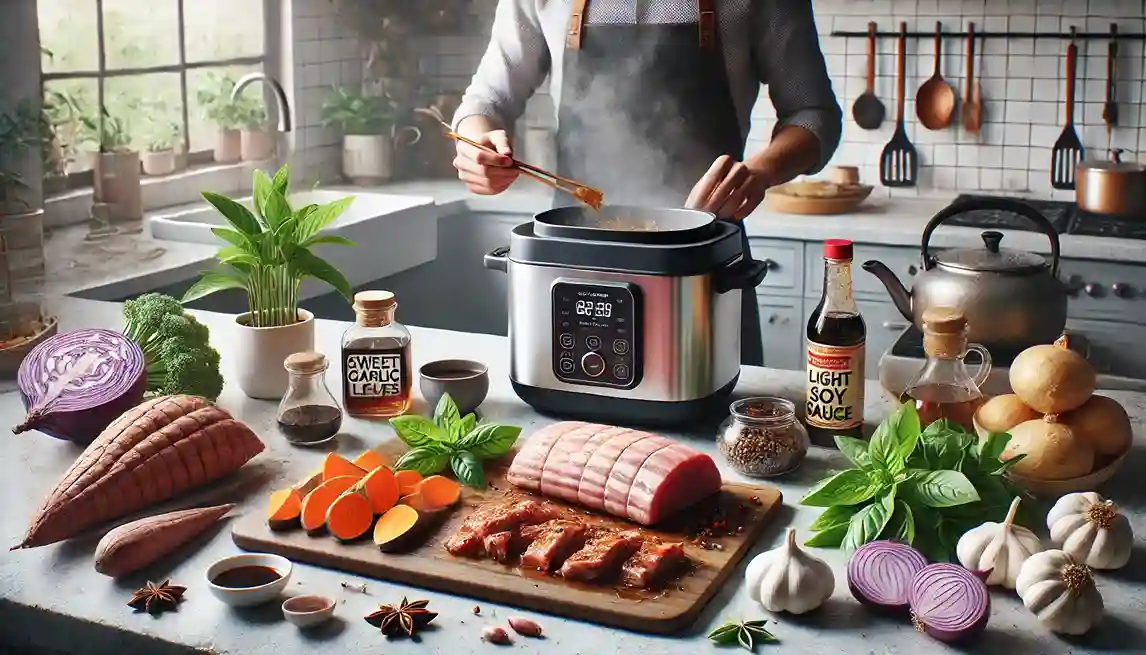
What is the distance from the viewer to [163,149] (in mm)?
3635

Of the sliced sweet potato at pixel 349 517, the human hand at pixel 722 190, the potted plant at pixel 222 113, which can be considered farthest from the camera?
the potted plant at pixel 222 113

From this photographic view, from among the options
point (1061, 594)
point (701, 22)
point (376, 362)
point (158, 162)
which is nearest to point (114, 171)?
point (158, 162)

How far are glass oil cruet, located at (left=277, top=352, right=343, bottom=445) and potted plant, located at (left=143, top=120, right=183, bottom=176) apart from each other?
2180mm

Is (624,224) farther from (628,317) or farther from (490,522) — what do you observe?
(490,522)

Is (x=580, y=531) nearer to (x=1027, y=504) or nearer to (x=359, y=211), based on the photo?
(x=1027, y=504)

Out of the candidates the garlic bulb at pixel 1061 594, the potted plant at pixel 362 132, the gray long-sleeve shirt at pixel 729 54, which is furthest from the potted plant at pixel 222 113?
the garlic bulb at pixel 1061 594

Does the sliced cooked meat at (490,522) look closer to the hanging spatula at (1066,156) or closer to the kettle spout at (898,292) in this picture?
the kettle spout at (898,292)

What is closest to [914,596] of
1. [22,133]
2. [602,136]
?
[602,136]

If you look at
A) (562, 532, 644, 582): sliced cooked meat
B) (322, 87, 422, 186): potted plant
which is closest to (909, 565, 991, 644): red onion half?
(562, 532, 644, 582): sliced cooked meat

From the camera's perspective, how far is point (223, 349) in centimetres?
208

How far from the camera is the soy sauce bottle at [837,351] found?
1568 mm

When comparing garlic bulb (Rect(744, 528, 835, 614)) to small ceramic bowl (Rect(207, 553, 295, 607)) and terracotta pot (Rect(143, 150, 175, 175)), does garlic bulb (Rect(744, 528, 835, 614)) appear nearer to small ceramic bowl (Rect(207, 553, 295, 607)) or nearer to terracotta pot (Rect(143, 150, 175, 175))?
small ceramic bowl (Rect(207, 553, 295, 607))

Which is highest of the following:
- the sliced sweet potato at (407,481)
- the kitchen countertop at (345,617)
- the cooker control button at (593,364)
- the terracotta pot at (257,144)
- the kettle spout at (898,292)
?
the terracotta pot at (257,144)

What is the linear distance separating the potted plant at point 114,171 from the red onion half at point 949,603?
268 centimetres
